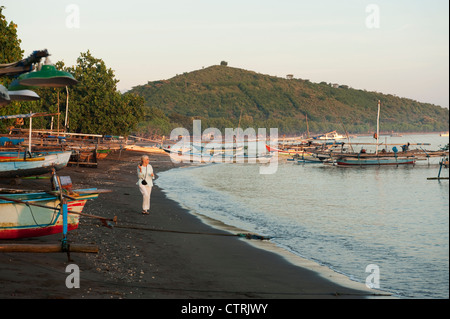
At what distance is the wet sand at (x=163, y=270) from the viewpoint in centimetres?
918

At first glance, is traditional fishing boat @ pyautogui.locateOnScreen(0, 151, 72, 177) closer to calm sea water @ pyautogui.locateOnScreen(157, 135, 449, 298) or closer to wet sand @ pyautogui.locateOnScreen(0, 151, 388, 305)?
calm sea water @ pyautogui.locateOnScreen(157, 135, 449, 298)

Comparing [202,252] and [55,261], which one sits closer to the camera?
[55,261]

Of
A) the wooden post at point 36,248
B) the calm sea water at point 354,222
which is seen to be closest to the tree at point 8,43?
the calm sea water at point 354,222

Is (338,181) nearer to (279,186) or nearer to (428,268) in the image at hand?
(279,186)

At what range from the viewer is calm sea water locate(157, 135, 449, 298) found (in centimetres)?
1441

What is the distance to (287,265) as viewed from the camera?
44.5 ft

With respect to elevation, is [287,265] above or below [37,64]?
below

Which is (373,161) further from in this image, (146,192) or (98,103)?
(146,192)

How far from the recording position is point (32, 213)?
41.4 feet

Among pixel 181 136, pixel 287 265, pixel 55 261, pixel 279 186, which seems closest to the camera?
pixel 55 261

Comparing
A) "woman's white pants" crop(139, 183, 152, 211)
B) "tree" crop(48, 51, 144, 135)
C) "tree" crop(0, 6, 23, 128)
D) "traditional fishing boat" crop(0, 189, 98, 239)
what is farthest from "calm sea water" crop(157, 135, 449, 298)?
"tree" crop(48, 51, 144, 135)

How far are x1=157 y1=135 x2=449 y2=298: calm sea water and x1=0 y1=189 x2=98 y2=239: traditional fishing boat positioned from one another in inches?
279
